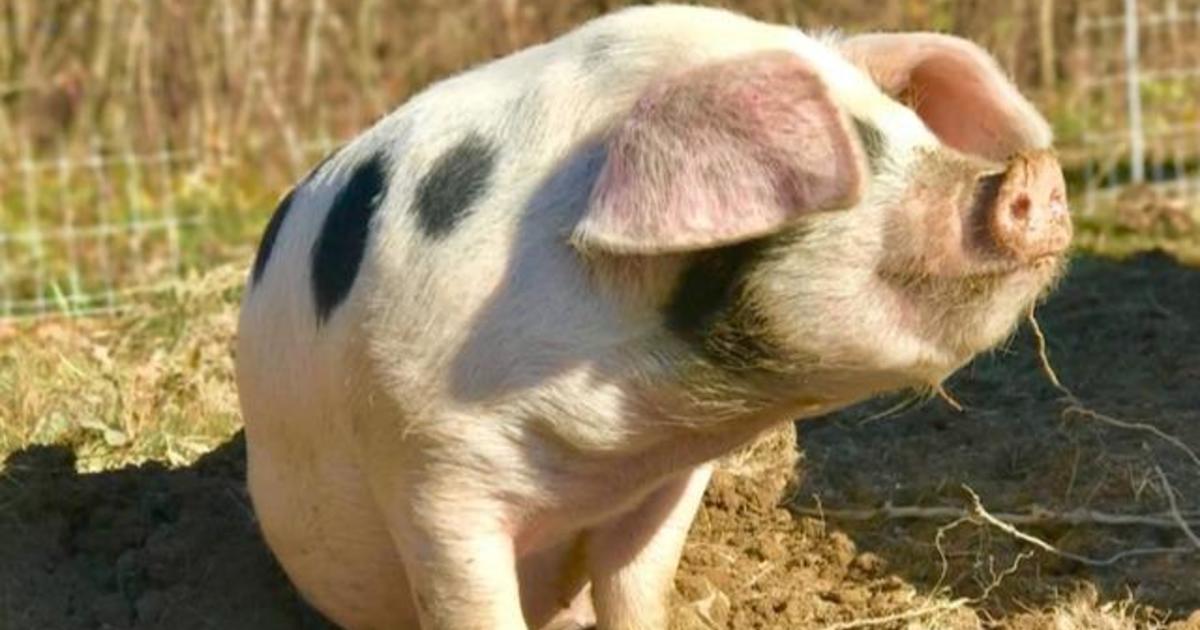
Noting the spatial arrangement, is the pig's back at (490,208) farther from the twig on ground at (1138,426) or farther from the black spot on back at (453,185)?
the twig on ground at (1138,426)

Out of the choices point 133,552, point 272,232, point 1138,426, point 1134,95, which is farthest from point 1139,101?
point 272,232

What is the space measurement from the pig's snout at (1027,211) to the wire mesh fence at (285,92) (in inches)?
211

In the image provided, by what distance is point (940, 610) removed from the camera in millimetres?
4281

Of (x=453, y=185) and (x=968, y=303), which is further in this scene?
(x=453, y=185)

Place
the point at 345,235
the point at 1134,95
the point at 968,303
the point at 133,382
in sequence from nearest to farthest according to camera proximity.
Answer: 1. the point at 968,303
2. the point at 345,235
3. the point at 133,382
4. the point at 1134,95

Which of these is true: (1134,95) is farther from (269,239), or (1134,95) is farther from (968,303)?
(968,303)

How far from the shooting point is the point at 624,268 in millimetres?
3264

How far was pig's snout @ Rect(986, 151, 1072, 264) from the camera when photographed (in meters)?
3.13

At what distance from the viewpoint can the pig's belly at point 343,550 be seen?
379 centimetres

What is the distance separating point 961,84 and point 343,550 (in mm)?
1192

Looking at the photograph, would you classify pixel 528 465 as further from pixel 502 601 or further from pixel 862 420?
pixel 862 420

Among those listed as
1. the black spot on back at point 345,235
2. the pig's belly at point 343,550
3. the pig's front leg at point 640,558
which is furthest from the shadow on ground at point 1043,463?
the black spot on back at point 345,235

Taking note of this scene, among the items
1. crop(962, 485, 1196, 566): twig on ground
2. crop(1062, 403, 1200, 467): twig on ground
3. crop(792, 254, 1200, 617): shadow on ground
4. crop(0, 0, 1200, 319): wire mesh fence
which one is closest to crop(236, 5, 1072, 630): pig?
crop(962, 485, 1196, 566): twig on ground

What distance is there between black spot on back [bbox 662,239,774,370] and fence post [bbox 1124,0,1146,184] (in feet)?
17.8
